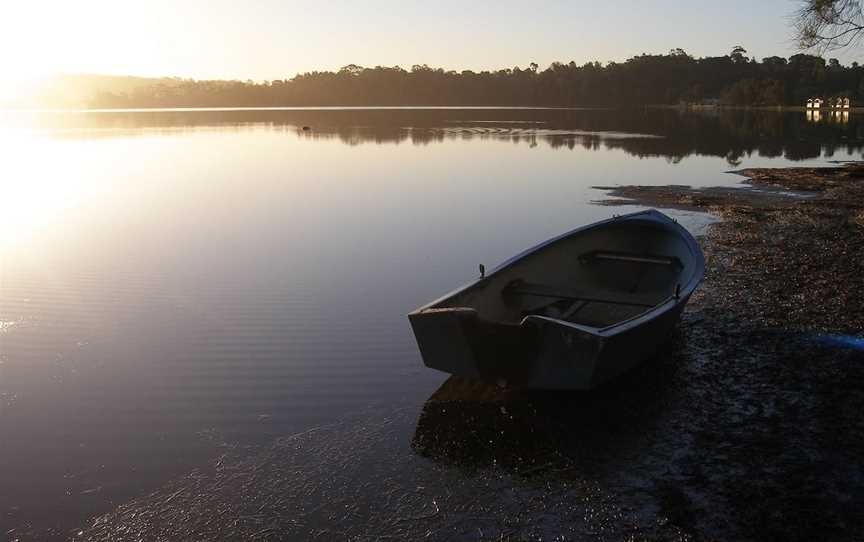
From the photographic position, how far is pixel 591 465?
639 cm

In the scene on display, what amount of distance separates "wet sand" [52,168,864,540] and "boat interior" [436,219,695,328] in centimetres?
100

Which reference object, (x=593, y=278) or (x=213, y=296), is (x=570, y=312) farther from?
(x=213, y=296)

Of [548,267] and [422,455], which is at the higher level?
[548,267]

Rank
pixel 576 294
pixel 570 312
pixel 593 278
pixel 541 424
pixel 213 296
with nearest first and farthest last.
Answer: pixel 541 424, pixel 570 312, pixel 576 294, pixel 593 278, pixel 213 296

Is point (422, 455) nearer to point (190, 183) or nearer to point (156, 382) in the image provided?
point (156, 382)

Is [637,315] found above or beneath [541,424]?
above

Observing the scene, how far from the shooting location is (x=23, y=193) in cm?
2572

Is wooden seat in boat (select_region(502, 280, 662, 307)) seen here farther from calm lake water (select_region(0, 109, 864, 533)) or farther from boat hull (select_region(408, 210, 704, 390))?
calm lake water (select_region(0, 109, 864, 533))

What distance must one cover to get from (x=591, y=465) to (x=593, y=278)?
5.24m

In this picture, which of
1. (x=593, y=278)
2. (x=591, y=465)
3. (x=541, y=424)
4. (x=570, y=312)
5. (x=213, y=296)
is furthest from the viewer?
(x=213, y=296)

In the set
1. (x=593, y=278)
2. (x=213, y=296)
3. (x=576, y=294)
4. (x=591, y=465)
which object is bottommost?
(x=591, y=465)

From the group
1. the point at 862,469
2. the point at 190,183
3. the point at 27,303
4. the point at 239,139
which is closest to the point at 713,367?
the point at 862,469

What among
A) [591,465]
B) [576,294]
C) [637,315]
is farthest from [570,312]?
[591,465]

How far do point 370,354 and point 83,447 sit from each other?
12.4 ft
